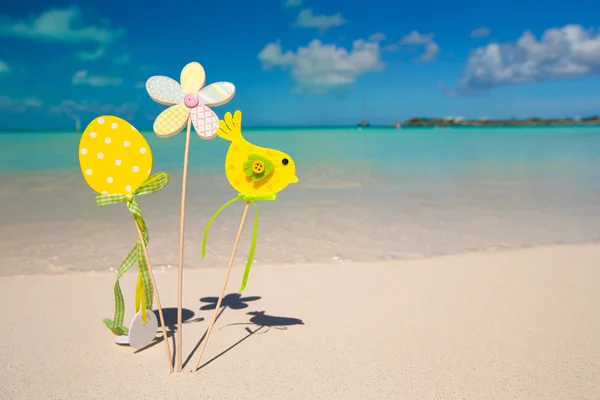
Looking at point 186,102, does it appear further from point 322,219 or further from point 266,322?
point 322,219

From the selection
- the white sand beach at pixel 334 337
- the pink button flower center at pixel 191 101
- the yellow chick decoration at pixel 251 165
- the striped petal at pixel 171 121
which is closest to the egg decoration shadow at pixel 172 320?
the white sand beach at pixel 334 337

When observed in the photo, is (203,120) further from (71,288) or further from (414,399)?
(71,288)

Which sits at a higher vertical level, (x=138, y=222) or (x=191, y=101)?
(x=191, y=101)

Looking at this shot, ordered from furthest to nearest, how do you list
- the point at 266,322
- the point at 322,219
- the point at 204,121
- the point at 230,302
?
1. the point at 322,219
2. the point at 230,302
3. the point at 266,322
4. the point at 204,121

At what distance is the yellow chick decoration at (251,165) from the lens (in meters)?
2.03

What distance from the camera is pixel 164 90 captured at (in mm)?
2062

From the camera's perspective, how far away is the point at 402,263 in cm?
388

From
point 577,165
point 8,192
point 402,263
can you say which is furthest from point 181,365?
point 577,165

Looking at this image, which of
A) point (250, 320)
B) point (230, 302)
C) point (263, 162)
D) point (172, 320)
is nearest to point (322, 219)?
point (230, 302)

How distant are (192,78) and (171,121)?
0.22m

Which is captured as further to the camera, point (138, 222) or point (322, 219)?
point (322, 219)

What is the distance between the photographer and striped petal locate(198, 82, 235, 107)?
80.5 inches

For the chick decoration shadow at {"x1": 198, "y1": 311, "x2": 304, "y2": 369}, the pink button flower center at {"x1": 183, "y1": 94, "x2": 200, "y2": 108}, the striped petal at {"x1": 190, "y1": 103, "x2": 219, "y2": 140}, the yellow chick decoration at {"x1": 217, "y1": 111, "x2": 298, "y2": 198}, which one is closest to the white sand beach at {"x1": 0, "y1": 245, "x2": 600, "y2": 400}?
the chick decoration shadow at {"x1": 198, "y1": 311, "x2": 304, "y2": 369}

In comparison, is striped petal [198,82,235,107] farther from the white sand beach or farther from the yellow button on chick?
the white sand beach
